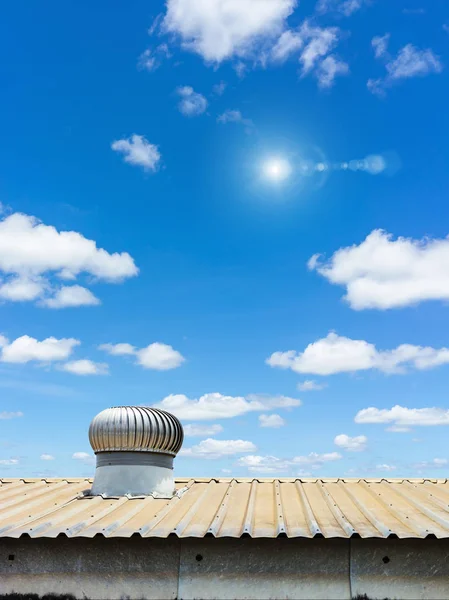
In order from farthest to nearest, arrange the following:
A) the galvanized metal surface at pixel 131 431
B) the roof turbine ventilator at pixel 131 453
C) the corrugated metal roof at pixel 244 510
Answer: the galvanized metal surface at pixel 131 431 < the roof turbine ventilator at pixel 131 453 < the corrugated metal roof at pixel 244 510

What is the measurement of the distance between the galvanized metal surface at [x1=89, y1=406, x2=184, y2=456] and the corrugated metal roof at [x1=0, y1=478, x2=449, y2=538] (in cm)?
148

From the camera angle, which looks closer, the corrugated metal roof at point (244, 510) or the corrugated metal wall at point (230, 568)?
the corrugated metal wall at point (230, 568)

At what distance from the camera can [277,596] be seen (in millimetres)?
12062

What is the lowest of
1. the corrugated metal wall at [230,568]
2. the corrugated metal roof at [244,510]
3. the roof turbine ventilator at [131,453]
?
the corrugated metal wall at [230,568]

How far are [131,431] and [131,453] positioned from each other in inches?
27.4

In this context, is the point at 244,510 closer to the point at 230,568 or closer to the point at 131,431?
the point at 230,568

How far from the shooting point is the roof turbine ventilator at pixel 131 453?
16.4 meters

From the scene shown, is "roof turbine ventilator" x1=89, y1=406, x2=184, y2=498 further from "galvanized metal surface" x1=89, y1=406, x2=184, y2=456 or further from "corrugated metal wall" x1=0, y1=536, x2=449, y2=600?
"corrugated metal wall" x1=0, y1=536, x2=449, y2=600

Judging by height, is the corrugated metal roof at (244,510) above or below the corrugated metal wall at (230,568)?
above

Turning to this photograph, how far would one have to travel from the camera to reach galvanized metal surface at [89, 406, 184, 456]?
16609 mm

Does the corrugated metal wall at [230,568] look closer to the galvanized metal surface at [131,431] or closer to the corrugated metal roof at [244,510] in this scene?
the corrugated metal roof at [244,510]

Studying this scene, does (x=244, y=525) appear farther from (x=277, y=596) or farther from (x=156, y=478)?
(x=156, y=478)

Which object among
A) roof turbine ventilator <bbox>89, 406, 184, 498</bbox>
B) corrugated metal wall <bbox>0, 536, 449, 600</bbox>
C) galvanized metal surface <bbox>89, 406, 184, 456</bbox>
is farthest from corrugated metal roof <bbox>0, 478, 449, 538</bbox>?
galvanized metal surface <bbox>89, 406, 184, 456</bbox>

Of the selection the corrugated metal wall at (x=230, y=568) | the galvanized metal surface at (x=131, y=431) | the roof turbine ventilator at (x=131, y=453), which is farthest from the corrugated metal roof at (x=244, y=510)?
the galvanized metal surface at (x=131, y=431)
